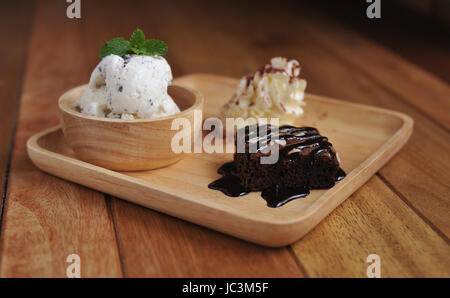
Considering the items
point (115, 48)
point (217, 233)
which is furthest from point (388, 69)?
point (217, 233)

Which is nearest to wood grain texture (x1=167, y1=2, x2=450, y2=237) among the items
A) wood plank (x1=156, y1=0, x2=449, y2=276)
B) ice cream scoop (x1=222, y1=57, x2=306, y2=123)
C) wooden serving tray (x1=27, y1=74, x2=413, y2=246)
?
wood plank (x1=156, y1=0, x2=449, y2=276)

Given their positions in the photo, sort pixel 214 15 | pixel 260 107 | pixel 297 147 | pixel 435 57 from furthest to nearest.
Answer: pixel 214 15 < pixel 435 57 < pixel 260 107 < pixel 297 147

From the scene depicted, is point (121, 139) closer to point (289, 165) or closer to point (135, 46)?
point (135, 46)

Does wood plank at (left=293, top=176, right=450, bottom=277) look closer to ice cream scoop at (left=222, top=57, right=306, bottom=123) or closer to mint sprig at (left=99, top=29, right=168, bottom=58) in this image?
ice cream scoop at (left=222, top=57, right=306, bottom=123)

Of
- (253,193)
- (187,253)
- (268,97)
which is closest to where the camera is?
(187,253)

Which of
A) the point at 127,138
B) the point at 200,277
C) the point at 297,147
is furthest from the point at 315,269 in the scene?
the point at 127,138
